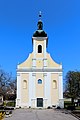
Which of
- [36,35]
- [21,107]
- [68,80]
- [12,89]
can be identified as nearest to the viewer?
[21,107]

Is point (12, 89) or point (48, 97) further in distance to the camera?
point (12, 89)

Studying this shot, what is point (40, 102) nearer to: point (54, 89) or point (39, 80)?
point (54, 89)

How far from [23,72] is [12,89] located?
69.1ft

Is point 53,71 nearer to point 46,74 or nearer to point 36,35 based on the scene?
point 46,74

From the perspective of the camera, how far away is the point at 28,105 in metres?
53.8

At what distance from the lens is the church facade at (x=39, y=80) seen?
177 ft

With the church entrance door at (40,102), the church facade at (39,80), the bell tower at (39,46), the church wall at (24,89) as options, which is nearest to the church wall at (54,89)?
the church facade at (39,80)

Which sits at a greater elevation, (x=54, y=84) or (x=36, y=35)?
(x=36, y=35)

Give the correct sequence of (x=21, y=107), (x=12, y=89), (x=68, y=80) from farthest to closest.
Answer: (x=12, y=89)
(x=68, y=80)
(x=21, y=107)

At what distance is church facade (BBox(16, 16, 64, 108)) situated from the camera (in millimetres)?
54000

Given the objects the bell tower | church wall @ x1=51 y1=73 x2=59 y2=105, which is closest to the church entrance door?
church wall @ x1=51 y1=73 x2=59 y2=105

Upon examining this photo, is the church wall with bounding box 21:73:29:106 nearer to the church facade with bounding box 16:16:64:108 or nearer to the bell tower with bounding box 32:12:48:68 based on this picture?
the church facade with bounding box 16:16:64:108

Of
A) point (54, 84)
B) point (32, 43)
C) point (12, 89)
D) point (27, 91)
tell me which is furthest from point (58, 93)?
point (12, 89)

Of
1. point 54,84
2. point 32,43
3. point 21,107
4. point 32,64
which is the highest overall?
point 32,43
